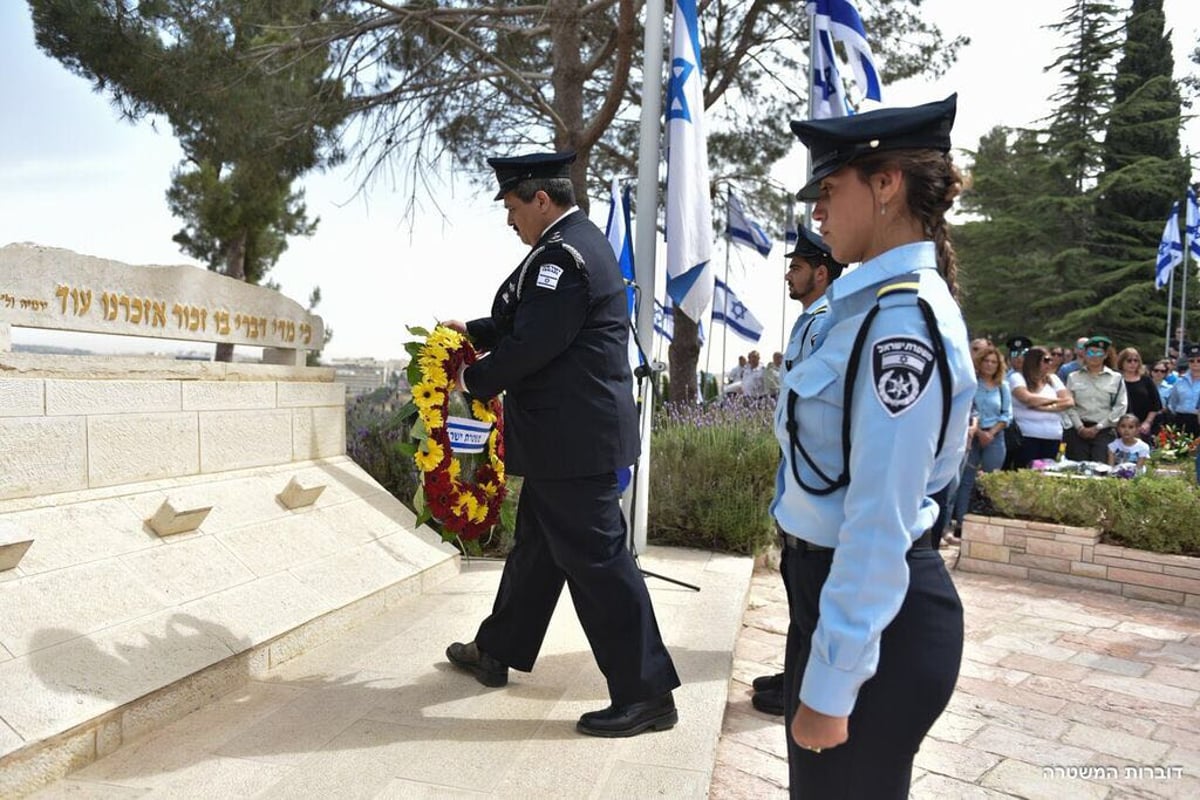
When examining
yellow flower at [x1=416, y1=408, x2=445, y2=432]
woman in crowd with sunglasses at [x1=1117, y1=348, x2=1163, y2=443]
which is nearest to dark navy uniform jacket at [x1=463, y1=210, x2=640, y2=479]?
yellow flower at [x1=416, y1=408, x2=445, y2=432]

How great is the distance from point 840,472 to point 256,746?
223cm

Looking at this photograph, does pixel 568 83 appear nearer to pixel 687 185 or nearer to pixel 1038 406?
pixel 687 185

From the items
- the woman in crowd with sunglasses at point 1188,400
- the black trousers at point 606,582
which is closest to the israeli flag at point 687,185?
the black trousers at point 606,582

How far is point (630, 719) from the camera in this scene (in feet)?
9.54

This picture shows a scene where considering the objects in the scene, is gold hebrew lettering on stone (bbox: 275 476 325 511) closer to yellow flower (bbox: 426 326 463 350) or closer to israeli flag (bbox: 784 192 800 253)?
yellow flower (bbox: 426 326 463 350)

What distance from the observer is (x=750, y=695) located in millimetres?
3723

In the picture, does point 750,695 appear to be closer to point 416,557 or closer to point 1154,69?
point 416,557

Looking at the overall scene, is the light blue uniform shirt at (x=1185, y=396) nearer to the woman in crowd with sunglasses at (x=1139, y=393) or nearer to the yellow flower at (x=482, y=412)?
the woman in crowd with sunglasses at (x=1139, y=393)

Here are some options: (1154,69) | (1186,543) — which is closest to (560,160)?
(1186,543)

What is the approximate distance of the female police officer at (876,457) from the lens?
1.29 metres

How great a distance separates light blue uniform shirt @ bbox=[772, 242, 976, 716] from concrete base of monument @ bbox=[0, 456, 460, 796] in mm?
2294

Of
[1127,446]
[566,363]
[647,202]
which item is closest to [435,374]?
[566,363]

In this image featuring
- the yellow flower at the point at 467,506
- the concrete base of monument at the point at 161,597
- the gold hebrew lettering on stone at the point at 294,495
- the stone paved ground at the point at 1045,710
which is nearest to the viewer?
the concrete base of monument at the point at 161,597

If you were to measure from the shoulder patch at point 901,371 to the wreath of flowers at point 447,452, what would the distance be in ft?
7.56
